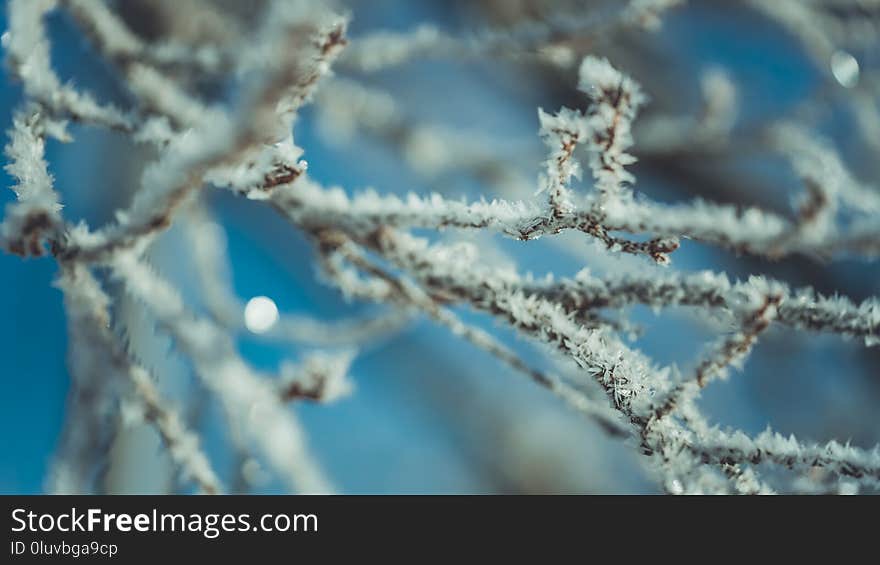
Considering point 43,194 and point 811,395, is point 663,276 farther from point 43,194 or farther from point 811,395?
point 811,395

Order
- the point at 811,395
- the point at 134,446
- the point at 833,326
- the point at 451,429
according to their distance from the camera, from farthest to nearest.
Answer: the point at 451,429, the point at 811,395, the point at 134,446, the point at 833,326

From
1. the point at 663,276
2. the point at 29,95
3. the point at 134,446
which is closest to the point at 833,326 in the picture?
the point at 663,276

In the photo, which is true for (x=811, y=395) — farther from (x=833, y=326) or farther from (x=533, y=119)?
(x=833, y=326)

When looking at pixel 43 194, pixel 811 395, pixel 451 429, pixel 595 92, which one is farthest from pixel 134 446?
pixel 811 395

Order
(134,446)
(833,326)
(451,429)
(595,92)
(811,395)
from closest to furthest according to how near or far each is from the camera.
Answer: (595,92) < (833,326) < (134,446) < (811,395) < (451,429)

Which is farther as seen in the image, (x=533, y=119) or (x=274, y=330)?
(x=533, y=119)

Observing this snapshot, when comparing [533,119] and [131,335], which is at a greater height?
[533,119]

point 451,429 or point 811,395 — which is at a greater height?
point 451,429
